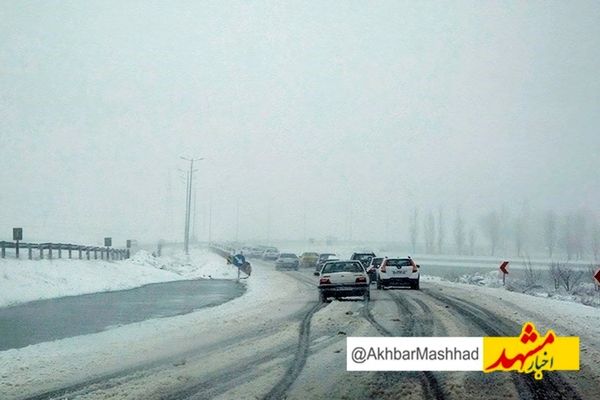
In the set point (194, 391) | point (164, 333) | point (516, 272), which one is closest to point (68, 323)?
point (164, 333)

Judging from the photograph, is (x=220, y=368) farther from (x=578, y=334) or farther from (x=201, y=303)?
(x=201, y=303)

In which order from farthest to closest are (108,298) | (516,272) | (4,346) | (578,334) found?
(516,272), (108,298), (578,334), (4,346)

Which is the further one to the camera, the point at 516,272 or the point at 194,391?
the point at 516,272

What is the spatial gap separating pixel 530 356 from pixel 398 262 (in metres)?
21.8

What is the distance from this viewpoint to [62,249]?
126ft

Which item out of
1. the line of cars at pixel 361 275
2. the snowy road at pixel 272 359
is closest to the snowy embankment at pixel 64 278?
the snowy road at pixel 272 359

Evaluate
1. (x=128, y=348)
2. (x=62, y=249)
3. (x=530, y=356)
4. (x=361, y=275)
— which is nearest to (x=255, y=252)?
(x=62, y=249)

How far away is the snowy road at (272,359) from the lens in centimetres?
888

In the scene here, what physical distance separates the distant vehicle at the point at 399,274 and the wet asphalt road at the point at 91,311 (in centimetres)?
647

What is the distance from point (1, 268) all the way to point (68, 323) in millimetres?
10658

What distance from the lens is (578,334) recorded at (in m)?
14.6

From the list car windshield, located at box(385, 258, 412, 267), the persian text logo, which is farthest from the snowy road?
car windshield, located at box(385, 258, 412, 267)

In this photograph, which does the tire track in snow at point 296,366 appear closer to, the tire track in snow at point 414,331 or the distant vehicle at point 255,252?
the tire track in snow at point 414,331

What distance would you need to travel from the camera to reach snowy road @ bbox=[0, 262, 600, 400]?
29.1ft
